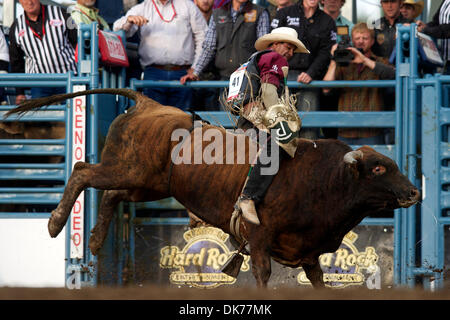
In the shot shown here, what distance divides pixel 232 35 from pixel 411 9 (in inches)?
79.1

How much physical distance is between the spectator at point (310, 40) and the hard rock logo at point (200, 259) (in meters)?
1.36

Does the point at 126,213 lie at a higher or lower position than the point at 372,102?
lower

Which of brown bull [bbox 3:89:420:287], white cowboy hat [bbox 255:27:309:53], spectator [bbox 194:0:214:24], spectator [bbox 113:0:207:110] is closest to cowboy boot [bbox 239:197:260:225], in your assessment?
brown bull [bbox 3:89:420:287]

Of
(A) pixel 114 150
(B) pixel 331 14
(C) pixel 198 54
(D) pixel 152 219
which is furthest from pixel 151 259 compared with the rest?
(B) pixel 331 14

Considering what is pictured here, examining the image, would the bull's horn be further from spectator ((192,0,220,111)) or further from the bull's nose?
spectator ((192,0,220,111))

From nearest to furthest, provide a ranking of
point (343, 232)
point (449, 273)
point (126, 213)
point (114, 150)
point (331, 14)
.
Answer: point (343, 232)
point (114, 150)
point (449, 273)
point (126, 213)
point (331, 14)

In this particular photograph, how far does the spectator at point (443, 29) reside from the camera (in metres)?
7.38

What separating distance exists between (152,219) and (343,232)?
2.29m

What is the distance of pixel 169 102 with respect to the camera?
7559 millimetres

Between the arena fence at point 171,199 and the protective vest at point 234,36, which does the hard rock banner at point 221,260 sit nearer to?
the arena fence at point 171,199

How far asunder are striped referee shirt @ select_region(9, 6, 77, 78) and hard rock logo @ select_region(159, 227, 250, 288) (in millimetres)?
2286

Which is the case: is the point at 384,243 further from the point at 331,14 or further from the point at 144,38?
the point at 144,38

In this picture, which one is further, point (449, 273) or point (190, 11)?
point (190, 11)

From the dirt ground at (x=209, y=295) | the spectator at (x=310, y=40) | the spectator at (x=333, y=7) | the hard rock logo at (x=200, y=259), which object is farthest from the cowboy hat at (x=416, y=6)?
the dirt ground at (x=209, y=295)
